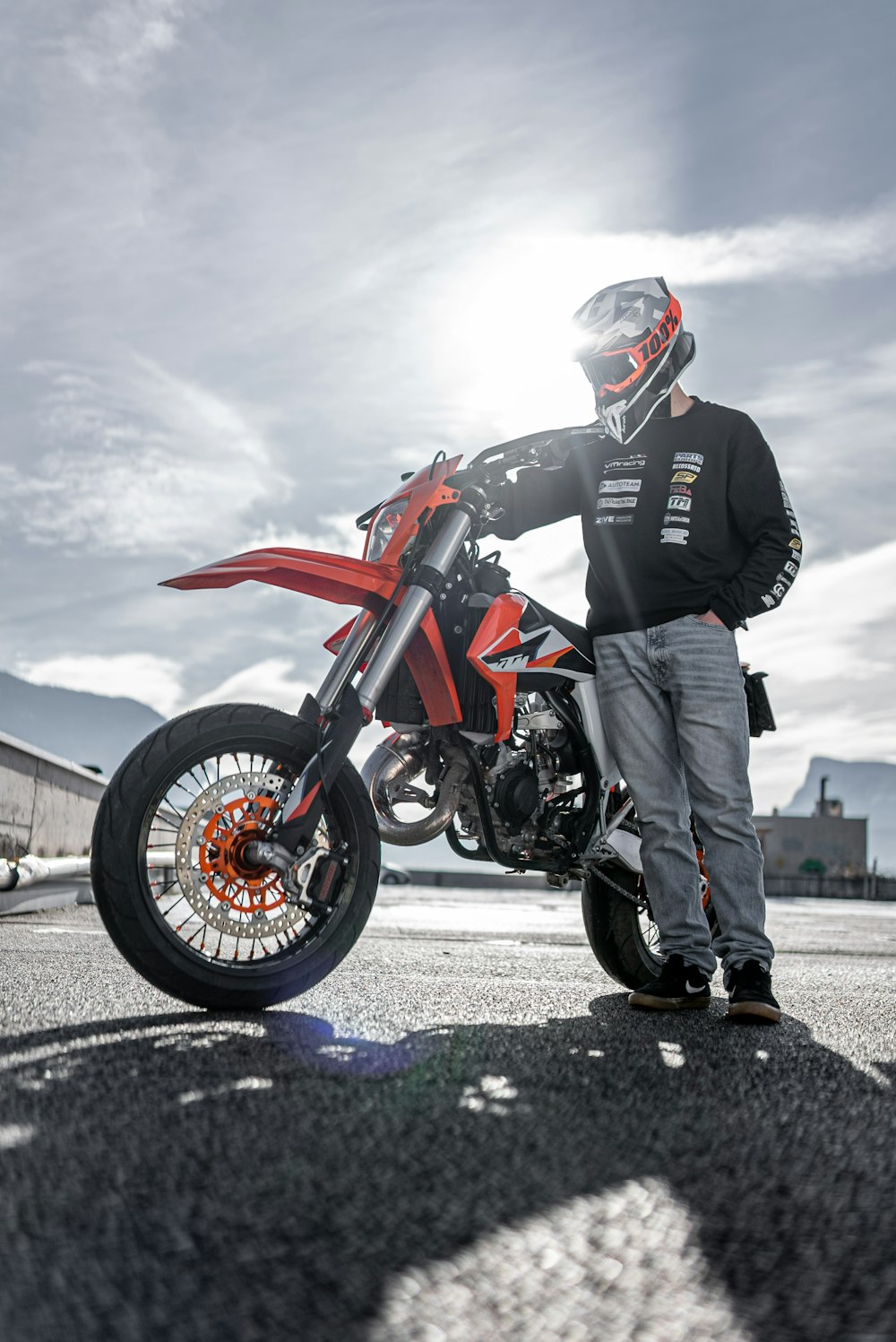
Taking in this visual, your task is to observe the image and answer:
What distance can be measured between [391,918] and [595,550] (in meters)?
6.48

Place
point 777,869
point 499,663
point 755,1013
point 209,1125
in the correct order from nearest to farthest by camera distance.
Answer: point 209,1125 < point 755,1013 < point 499,663 < point 777,869

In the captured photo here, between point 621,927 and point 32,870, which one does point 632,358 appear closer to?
point 621,927

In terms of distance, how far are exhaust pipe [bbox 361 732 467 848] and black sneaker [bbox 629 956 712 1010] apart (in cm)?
75

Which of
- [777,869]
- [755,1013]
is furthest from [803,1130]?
[777,869]

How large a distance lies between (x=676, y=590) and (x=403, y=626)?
934 mm

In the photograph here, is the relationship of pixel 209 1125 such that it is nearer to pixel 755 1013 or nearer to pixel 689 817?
pixel 755 1013

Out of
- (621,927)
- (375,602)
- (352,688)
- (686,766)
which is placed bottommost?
(621,927)

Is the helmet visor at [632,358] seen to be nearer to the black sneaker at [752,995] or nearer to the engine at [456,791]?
the engine at [456,791]

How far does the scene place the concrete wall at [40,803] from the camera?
722 centimetres

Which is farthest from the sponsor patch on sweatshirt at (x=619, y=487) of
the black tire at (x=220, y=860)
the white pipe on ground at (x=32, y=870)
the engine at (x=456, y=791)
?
the white pipe on ground at (x=32, y=870)

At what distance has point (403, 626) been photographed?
2914 mm

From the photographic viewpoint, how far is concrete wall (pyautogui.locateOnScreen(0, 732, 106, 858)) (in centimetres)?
722

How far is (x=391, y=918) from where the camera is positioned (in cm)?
937

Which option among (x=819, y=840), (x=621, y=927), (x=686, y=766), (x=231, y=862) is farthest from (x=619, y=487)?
(x=819, y=840)
